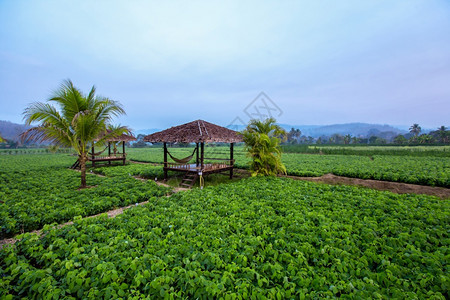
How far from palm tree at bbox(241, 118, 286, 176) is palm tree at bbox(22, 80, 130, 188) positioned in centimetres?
681

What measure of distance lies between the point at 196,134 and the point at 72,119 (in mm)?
5615

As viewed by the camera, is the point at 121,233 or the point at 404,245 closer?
the point at 404,245

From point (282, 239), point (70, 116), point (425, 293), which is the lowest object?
point (425, 293)

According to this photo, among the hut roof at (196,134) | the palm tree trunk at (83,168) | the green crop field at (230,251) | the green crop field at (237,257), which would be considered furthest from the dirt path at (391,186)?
the palm tree trunk at (83,168)

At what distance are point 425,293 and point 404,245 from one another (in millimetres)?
1350

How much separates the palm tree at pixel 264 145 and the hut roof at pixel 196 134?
37.8 inches

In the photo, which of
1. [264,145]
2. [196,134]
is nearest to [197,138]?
[196,134]

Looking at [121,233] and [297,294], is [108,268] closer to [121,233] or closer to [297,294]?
[121,233]

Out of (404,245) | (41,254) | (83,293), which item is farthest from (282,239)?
(41,254)

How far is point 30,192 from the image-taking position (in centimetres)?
732

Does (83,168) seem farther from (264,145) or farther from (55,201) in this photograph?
(264,145)

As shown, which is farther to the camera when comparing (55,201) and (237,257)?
(55,201)

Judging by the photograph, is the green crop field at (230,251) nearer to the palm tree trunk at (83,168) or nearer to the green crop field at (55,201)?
the green crop field at (55,201)

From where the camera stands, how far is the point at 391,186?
34.5 feet
